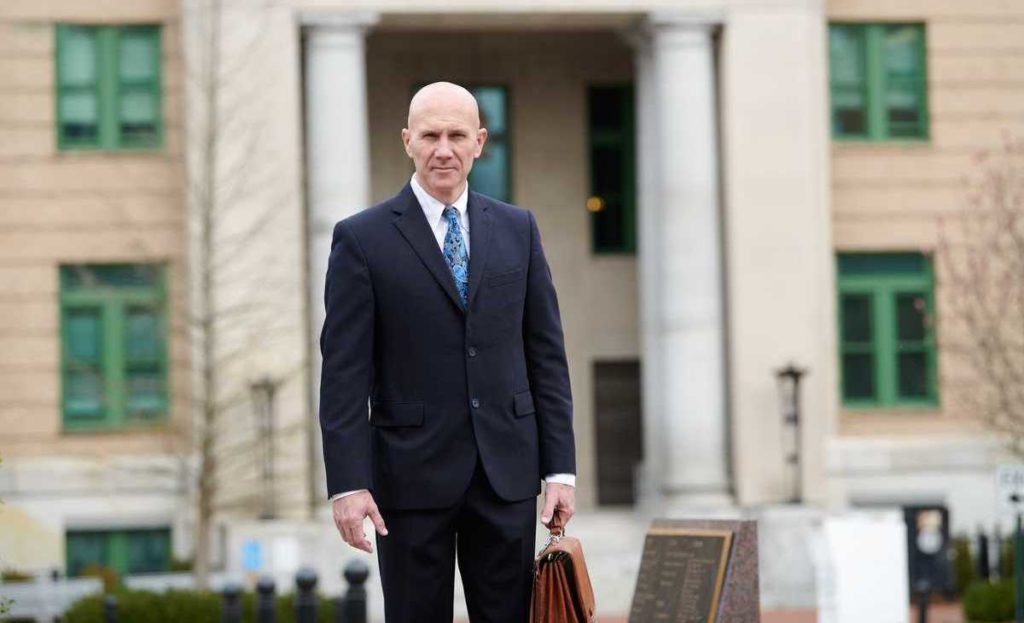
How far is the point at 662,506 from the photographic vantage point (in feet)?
103

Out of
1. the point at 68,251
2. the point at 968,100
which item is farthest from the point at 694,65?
the point at 68,251

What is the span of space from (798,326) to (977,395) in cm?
359

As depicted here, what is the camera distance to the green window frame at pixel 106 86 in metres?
31.6

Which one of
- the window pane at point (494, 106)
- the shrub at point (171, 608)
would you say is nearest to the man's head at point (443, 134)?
the shrub at point (171, 608)

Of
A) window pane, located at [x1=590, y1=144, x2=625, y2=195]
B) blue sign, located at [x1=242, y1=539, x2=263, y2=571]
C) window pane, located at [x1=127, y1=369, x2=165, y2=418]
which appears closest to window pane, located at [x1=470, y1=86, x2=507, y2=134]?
window pane, located at [x1=590, y1=144, x2=625, y2=195]

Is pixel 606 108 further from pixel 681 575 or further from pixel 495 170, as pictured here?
pixel 681 575

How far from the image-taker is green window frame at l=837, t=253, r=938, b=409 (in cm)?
3319

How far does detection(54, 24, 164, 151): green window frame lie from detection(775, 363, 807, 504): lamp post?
1011 cm

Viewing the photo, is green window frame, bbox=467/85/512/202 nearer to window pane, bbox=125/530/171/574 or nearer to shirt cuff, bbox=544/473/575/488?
window pane, bbox=125/530/171/574

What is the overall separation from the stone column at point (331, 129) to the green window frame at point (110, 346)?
2.74 metres

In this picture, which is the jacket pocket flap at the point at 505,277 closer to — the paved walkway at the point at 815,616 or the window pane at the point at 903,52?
the paved walkway at the point at 815,616

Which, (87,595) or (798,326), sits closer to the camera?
(87,595)

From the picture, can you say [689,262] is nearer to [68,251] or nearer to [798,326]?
[798,326]

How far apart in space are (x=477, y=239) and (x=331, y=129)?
23.6 metres
